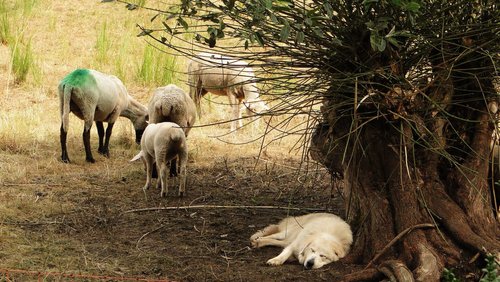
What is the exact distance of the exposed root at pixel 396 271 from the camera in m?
5.49

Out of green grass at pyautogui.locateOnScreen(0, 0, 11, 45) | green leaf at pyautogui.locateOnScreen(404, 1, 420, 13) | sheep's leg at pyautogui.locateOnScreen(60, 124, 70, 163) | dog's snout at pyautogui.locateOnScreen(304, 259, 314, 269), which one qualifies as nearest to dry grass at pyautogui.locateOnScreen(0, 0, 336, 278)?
sheep's leg at pyautogui.locateOnScreen(60, 124, 70, 163)

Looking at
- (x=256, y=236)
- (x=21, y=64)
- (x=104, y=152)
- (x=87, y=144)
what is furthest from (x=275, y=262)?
(x=21, y=64)

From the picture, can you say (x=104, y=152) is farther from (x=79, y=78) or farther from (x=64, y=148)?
(x=79, y=78)

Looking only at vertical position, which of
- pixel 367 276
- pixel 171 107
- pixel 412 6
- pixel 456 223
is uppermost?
pixel 412 6

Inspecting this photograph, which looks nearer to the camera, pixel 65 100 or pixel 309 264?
pixel 309 264

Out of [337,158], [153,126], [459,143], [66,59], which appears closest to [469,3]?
[459,143]

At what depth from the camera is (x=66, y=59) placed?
15406mm

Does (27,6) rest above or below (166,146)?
above

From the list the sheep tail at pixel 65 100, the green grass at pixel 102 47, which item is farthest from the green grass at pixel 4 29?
the sheep tail at pixel 65 100

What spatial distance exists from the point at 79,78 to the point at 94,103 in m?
0.39

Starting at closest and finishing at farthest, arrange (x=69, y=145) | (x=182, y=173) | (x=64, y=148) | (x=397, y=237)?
(x=397, y=237)
(x=182, y=173)
(x=64, y=148)
(x=69, y=145)

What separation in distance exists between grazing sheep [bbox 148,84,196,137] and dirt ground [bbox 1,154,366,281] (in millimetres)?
597

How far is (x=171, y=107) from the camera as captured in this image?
970 cm

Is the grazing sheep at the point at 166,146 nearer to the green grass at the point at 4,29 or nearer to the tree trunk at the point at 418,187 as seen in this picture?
the tree trunk at the point at 418,187
